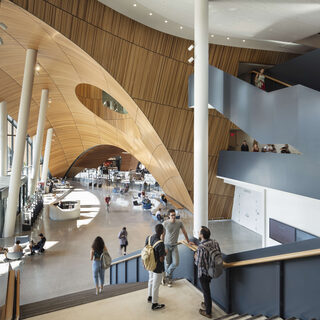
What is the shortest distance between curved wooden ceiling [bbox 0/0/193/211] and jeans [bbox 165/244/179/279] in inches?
327

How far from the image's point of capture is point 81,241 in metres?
12.3

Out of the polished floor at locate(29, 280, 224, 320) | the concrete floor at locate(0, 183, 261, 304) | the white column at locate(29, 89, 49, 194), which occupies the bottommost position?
the concrete floor at locate(0, 183, 261, 304)

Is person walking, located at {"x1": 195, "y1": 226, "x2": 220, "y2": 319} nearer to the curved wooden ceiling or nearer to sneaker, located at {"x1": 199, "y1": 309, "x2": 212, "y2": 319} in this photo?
sneaker, located at {"x1": 199, "y1": 309, "x2": 212, "y2": 319}

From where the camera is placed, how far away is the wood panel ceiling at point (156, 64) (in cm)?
996

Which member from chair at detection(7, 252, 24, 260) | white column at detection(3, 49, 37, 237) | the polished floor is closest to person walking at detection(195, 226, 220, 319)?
the polished floor

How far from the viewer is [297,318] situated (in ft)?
10.6

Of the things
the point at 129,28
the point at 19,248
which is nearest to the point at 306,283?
the point at 19,248

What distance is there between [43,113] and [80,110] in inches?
178

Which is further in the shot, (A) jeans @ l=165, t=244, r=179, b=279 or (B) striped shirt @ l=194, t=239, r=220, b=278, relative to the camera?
(A) jeans @ l=165, t=244, r=179, b=279

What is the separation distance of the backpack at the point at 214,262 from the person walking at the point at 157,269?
0.73m

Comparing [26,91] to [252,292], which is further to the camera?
[26,91]

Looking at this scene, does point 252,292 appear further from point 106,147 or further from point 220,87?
point 106,147

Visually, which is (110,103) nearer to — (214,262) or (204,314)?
(214,262)

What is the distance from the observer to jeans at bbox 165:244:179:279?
5.17m
